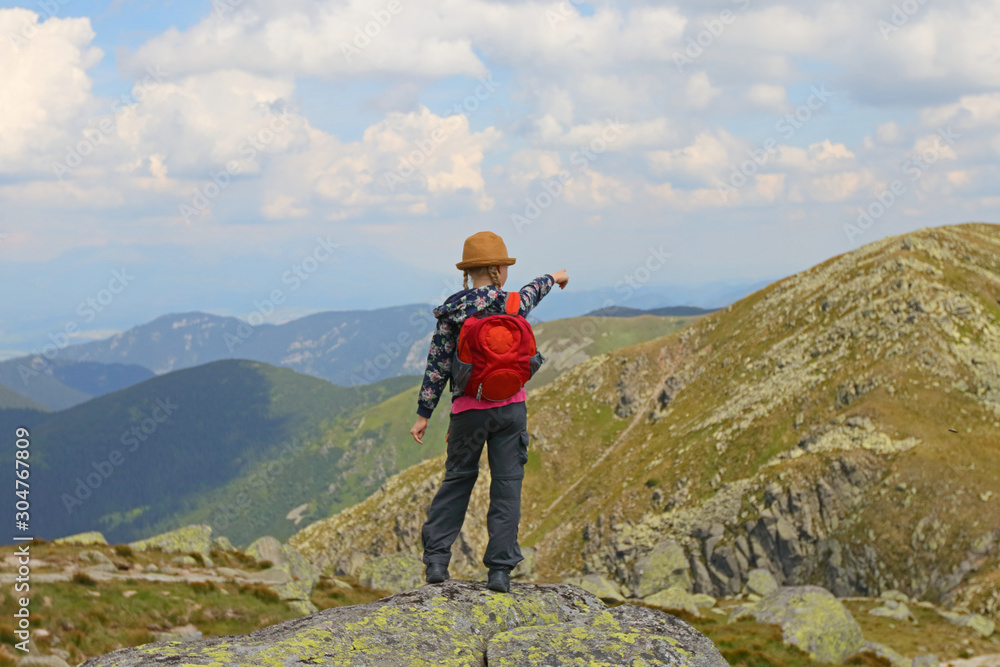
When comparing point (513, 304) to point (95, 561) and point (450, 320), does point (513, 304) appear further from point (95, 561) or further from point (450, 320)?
point (95, 561)

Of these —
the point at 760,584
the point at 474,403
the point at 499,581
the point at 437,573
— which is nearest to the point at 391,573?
the point at 437,573

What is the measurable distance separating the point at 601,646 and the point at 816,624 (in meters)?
26.6

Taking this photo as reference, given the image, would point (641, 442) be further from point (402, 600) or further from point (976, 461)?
point (402, 600)

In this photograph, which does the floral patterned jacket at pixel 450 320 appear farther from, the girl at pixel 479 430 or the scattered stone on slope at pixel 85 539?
the scattered stone on slope at pixel 85 539

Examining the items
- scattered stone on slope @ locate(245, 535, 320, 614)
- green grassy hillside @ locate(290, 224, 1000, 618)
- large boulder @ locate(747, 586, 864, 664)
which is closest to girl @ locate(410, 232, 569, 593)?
scattered stone on slope @ locate(245, 535, 320, 614)

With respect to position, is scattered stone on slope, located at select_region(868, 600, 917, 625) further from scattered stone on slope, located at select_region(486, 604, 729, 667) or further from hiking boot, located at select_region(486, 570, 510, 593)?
hiking boot, located at select_region(486, 570, 510, 593)

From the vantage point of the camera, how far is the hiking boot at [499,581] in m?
10.4

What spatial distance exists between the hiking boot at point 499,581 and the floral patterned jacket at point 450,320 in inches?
106

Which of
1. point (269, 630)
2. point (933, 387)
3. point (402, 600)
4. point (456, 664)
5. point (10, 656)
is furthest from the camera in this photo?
point (933, 387)

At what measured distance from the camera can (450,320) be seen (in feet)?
35.6

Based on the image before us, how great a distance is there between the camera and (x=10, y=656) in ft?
44.7

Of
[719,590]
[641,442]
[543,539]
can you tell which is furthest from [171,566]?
[641,442]

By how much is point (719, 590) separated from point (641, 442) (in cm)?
4538

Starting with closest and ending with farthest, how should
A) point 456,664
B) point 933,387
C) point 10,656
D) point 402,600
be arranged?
point 456,664
point 402,600
point 10,656
point 933,387
